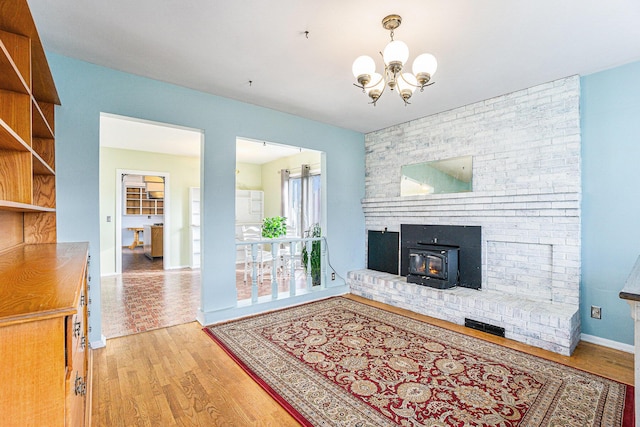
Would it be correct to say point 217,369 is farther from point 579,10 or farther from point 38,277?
point 579,10

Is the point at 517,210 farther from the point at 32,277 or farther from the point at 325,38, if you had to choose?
the point at 32,277

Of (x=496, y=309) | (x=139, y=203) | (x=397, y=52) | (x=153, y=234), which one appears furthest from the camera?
(x=139, y=203)

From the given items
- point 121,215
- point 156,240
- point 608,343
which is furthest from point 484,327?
point 156,240

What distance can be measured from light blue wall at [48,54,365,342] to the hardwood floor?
0.45 meters

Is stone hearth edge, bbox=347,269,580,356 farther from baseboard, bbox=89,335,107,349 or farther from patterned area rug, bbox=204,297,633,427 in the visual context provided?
baseboard, bbox=89,335,107,349

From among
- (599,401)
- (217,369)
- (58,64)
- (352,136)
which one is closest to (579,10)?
(599,401)

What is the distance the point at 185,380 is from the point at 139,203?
878cm

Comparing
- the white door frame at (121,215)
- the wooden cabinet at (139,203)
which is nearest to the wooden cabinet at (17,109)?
the white door frame at (121,215)

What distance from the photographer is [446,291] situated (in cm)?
356

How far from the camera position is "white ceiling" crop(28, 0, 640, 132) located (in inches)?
79.5

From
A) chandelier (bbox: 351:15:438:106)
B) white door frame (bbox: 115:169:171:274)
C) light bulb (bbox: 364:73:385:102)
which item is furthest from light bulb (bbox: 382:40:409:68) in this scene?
white door frame (bbox: 115:169:171:274)

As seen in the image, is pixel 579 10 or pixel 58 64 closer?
pixel 579 10

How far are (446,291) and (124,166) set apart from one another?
20.7ft

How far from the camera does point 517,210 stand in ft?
11.0
